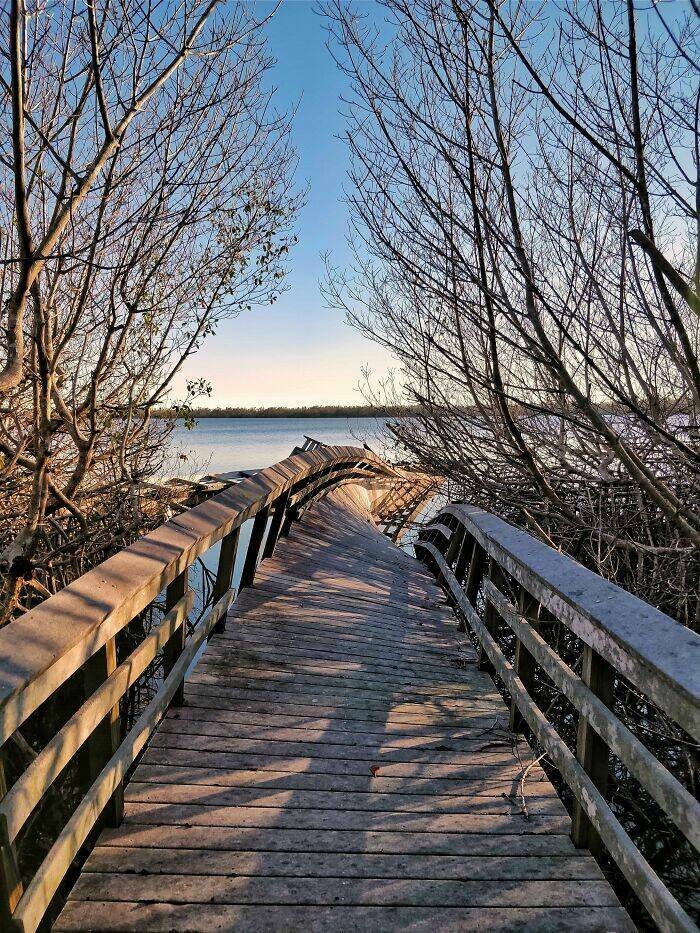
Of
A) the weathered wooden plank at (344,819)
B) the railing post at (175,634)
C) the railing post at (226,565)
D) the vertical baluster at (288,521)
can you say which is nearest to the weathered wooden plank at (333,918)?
the weathered wooden plank at (344,819)

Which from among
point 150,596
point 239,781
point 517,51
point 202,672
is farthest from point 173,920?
point 517,51

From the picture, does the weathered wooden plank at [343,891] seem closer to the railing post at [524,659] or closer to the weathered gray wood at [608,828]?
the weathered gray wood at [608,828]

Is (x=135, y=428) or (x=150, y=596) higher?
(x=135, y=428)

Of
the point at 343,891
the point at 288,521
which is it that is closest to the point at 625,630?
the point at 343,891

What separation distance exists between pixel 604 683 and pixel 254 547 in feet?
12.3

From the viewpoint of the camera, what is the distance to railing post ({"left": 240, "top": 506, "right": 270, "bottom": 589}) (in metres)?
5.34

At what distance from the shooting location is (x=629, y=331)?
12.6 feet

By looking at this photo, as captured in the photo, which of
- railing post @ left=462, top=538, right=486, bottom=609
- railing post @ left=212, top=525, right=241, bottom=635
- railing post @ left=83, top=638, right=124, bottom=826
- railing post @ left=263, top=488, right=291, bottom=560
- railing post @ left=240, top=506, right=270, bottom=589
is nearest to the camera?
railing post @ left=83, top=638, right=124, bottom=826

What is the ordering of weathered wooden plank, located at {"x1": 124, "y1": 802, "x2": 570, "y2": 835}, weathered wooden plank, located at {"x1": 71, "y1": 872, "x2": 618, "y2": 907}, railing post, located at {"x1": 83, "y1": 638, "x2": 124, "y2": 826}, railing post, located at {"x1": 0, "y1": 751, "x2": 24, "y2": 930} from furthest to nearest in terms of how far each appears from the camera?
1. weathered wooden plank, located at {"x1": 124, "y1": 802, "x2": 570, "y2": 835}
2. railing post, located at {"x1": 83, "y1": 638, "x2": 124, "y2": 826}
3. weathered wooden plank, located at {"x1": 71, "y1": 872, "x2": 618, "y2": 907}
4. railing post, located at {"x1": 0, "y1": 751, "x2": 24, "y2": 930}

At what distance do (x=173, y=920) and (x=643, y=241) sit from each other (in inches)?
94.4

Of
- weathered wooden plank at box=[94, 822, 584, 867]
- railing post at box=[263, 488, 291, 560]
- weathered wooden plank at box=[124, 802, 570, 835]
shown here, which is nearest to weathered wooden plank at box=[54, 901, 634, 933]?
weathered wooden plank at box=[94, 822, 584, 867]

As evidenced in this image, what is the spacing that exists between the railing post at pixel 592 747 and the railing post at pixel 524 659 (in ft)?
2.38

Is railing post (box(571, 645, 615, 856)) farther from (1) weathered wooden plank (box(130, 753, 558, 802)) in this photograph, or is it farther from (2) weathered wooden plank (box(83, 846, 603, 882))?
(1) weathered wooden plank (box(130, 753, 558, 802))

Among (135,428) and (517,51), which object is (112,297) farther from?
(517,51)
